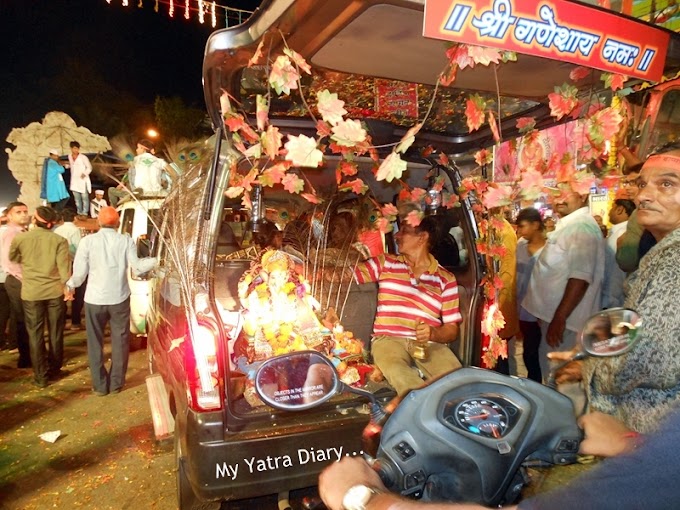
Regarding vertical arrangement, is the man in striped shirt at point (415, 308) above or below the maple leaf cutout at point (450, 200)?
below

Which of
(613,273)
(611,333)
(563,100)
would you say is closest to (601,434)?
(611,333)

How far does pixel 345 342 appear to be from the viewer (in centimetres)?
365

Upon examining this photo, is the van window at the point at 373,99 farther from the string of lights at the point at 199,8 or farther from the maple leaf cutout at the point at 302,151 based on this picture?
the string of lights at the point at 199,8

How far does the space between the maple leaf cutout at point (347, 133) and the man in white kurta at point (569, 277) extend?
6.25 feet

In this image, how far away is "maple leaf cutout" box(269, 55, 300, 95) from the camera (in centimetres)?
238

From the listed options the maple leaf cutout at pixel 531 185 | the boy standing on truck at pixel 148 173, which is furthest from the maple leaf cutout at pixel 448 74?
the boy standing on truck at pixel 148 173

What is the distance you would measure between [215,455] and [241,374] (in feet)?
2.47

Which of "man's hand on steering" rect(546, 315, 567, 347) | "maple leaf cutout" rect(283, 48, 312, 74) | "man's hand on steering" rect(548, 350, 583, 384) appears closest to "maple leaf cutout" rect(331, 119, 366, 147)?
"maple leaf cutout" rect(283, 48, 312, 74)

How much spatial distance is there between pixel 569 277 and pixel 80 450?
14.6ft

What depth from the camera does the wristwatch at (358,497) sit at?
1.15m

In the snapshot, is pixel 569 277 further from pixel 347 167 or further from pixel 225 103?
pixel 225 103

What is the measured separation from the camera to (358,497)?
3.81 ft

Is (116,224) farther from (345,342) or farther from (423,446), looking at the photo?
(423,446)

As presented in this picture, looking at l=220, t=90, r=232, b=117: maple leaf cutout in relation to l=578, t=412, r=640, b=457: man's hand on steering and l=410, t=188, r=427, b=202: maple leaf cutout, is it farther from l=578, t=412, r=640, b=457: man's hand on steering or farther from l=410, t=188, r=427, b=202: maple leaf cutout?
l=578, t=412, r=640, b=457: man's hand on steering
